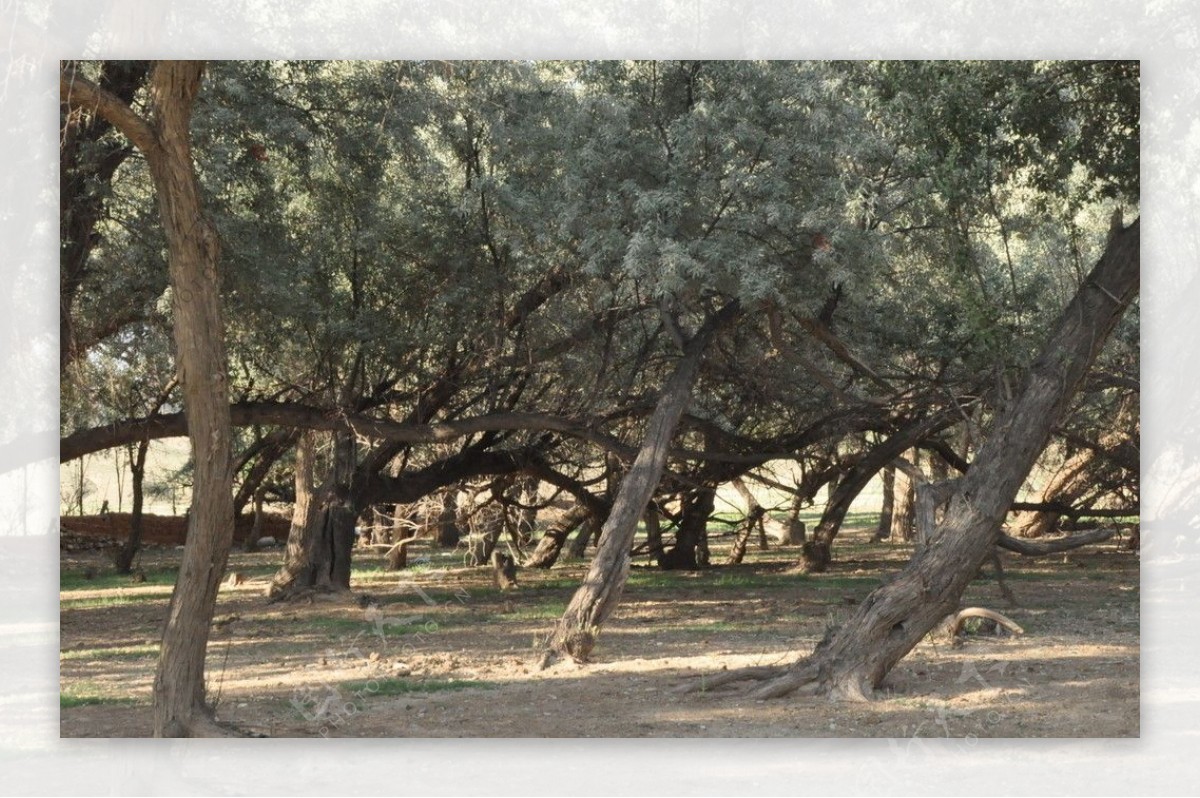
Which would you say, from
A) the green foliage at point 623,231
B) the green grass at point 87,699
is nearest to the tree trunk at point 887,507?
the green foliage at point 623,231

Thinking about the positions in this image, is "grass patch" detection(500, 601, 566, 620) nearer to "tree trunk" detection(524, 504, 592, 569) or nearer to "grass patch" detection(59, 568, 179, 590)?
"tree trunk" detection(524, 504, 592, 569)

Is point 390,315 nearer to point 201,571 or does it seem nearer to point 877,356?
point 877,356

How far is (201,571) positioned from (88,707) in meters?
2.14

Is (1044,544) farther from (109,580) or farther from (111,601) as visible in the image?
(109,580)

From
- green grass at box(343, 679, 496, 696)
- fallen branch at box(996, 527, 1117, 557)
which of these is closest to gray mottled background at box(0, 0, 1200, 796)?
fallen branch at box(996, 527, 1117, 557)

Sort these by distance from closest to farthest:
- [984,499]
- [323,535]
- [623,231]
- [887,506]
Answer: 1. [984,499]
2. [623,231]
3. [323,535]
4. [887,506]

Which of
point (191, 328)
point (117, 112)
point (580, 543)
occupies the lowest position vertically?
point (580, 543)

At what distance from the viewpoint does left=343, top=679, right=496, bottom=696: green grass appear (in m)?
7.53

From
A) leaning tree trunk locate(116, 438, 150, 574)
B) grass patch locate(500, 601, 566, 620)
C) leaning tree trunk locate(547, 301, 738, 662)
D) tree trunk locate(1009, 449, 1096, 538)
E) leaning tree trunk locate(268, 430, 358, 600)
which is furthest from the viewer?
tree trunk locate(1009, 449, 1096, 538)

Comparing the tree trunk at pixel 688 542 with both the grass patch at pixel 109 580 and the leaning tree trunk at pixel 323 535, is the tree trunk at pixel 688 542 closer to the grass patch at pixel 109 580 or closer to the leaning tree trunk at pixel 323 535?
the leaning tree trunk at pixel 323 535

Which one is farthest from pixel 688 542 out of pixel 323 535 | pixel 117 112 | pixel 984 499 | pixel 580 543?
pixel 117 112

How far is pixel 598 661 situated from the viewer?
27.7 feet

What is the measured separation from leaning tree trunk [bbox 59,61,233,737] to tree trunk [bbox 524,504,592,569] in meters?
8.70

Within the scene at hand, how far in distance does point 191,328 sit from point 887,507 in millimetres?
15242
